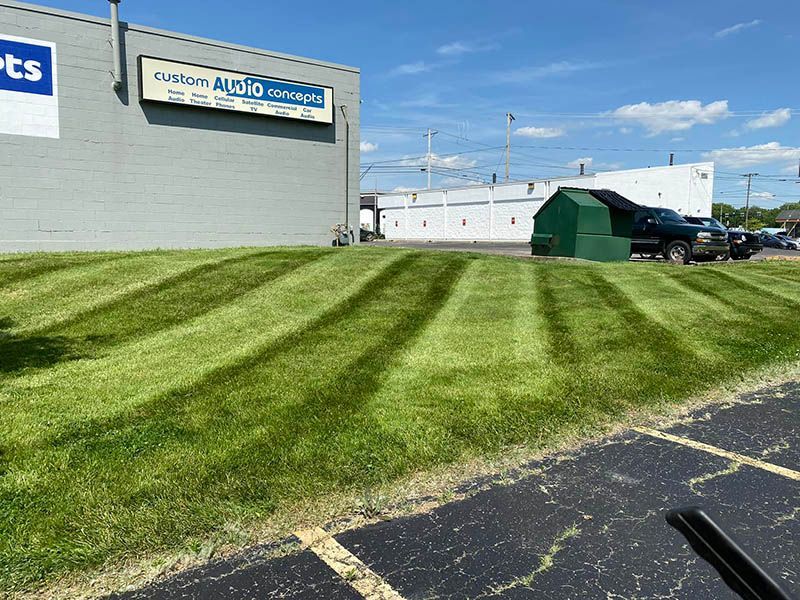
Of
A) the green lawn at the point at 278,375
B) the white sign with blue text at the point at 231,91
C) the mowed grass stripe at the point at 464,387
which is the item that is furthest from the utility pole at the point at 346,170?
the mowed grass stripe at the point at 464,387

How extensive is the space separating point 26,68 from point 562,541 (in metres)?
16.7

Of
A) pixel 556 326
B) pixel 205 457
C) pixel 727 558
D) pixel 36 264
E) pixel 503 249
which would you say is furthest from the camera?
pixel 503 249

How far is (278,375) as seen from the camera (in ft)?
19.2

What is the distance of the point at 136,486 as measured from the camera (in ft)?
11.4

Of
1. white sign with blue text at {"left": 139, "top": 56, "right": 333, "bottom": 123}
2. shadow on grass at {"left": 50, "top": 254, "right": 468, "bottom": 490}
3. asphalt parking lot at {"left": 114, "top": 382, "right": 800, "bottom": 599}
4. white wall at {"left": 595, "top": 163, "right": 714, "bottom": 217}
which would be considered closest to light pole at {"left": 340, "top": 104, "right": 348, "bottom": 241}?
white sign with blue text at {"left": 139, "top": 56, "right": 333, "bottom": 123}

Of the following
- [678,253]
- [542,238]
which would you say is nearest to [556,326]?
[542,238]

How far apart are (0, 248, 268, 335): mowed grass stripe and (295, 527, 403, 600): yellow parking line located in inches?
247

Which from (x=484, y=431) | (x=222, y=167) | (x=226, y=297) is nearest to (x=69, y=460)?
(x=484, y=431)

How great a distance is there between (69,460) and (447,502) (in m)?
2.59

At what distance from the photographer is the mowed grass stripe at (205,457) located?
3076mm

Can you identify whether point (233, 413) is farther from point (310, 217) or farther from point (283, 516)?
point (310, 217)

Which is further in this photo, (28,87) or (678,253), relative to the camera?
(678,253)

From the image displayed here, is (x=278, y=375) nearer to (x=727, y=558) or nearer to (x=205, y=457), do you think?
(x=205, y=457)

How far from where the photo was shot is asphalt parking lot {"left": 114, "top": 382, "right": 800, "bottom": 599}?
268 cm
